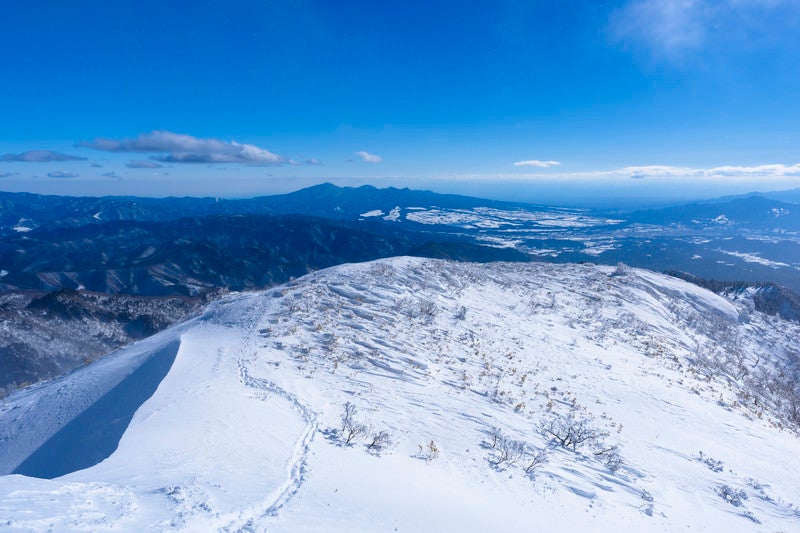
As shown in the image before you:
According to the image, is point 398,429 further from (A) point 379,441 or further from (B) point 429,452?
(B) point 429,452

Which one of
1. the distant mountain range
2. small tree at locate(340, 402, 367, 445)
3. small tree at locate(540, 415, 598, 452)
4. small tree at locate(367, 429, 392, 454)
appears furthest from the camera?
the distant mountain range

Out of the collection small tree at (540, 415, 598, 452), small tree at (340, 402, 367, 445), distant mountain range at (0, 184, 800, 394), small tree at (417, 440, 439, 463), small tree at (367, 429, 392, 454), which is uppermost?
small tree at (340, 402, 367, 445)

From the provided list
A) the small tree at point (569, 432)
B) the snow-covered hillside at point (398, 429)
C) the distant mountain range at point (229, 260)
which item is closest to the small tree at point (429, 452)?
the snow-covered hillside at point (398, 429)

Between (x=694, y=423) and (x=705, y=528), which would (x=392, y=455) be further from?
(x=694, y=423)

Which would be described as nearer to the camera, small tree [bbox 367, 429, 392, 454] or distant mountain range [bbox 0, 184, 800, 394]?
small tree [bbox 367, 429, 392, 454]

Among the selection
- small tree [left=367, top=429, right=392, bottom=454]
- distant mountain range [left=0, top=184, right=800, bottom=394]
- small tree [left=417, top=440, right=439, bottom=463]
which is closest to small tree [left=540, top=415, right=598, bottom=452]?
small tree [left=417, top=440, right=439, bottom=463]

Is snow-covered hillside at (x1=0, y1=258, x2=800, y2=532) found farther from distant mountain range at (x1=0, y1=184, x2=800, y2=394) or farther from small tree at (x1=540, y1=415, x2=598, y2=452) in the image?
distant mountain range at (x1=0, y1=184, x2=800, y2=394)

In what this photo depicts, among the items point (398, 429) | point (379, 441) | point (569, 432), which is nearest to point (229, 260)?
point (398, 429)

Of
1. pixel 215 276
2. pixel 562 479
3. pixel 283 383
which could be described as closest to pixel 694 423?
pixel 562 479

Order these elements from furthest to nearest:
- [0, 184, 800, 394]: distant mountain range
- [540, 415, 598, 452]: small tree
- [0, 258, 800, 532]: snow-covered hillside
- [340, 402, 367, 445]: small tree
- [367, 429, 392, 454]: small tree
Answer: [0, 184, 800, 394]: distant mountain range
[540, 415, 598, 452]: small tree
[340, 402, 367, 445]: small tree
[367, 429, 392, 454]: small tree
[0, 258, 800, 532]: snow-covered hillside

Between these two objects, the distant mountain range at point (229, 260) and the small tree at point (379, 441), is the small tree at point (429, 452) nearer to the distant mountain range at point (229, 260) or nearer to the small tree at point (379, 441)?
the small tree at point (379, 441)
